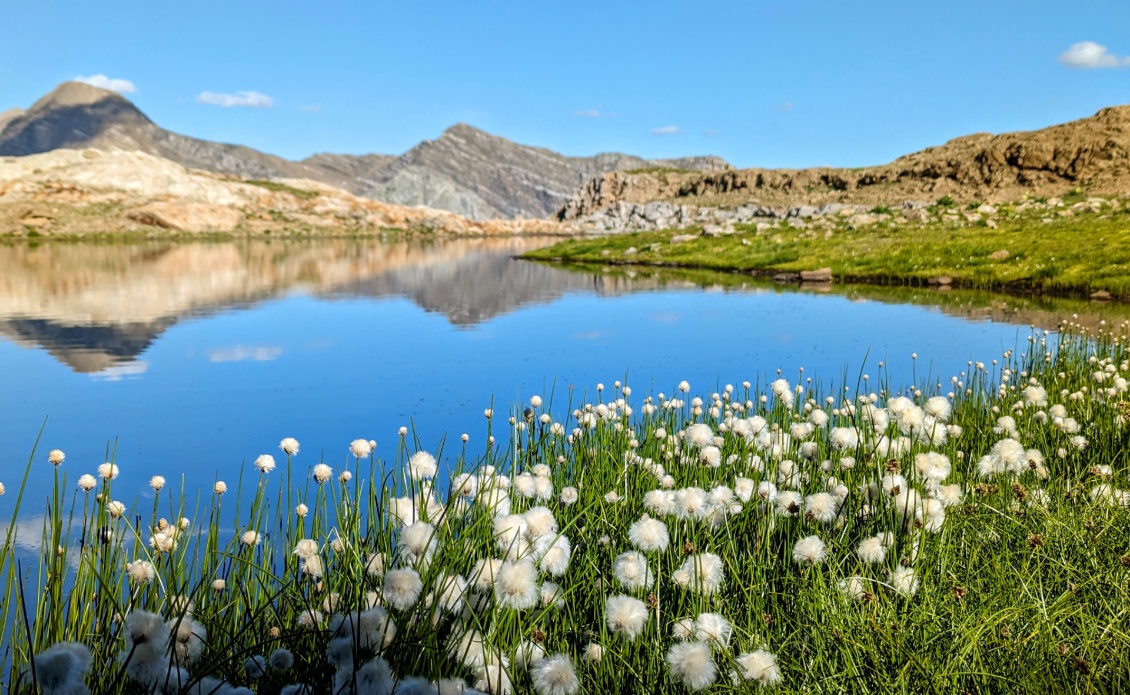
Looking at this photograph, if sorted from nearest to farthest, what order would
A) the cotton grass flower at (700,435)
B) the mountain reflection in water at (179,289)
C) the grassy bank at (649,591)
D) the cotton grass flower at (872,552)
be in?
the grassy bank at (649,591), the cotton grass flower at (872,552), the cotton grass flower at (700,435), the mountain reflection in water at (179,289)

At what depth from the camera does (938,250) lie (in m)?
29.7

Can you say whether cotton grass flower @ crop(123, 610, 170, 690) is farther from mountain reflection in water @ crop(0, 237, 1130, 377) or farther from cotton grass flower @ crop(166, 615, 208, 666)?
mountain reflection in water @ crop(0, 237, 1130, 377)

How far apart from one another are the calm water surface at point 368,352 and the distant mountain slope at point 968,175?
45.6 metres

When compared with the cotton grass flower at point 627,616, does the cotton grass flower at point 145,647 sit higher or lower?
higher

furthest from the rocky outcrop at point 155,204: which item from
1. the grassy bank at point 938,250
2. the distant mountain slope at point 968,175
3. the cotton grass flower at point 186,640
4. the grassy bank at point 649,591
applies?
the cotton grass flower at point 186,640

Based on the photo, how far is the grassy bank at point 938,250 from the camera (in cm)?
2406

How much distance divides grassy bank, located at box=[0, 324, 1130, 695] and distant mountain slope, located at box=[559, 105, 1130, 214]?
60.6 metres

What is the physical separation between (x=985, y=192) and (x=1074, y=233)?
133ft

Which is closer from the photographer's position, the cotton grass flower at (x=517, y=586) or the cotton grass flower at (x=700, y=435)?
the cotton grass flower at (x=517, y=586)

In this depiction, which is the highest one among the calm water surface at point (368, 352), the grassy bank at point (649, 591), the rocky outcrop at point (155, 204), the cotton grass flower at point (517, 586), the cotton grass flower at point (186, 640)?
the rocky outcrop at point (155, 204)

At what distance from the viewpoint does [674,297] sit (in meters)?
25.0

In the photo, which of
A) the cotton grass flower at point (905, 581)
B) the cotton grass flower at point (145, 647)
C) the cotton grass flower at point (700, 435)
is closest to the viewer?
the cotton grass flower at point (145, 647)

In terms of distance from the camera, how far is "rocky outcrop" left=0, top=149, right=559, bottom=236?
8050 cm

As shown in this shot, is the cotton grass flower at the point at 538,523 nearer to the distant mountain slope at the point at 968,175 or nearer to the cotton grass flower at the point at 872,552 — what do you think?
the cotton grass flower at the point at 872,552
